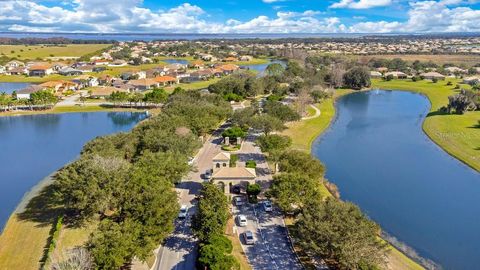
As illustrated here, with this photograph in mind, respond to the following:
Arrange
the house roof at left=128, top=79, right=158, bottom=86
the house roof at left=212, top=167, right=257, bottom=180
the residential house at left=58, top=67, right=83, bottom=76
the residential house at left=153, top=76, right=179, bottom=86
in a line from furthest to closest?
the residential house at left=58, top=67, right=83, bottom=76, the residential house at left=153, top=76, right=179, bottom=86, the house roof at left=128, top=79, right=158, bottom=86, the house roof at left=212, top=167, right=257, bottom=180

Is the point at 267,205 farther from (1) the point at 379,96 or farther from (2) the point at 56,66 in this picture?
(2) the point at 56,66

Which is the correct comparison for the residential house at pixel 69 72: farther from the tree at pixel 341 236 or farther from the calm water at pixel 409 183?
the tree at pixel 341 236

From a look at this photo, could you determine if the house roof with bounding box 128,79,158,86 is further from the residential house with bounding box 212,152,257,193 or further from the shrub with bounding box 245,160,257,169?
the residential house with bounding box 212,152,257,193

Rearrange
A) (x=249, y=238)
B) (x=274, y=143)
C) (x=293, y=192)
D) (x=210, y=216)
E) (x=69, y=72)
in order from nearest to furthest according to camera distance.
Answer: (x=210, y=216) → (x=249, y=238) → (x=293, y=192) → (x=274, y=143) → (x=69, y=72)

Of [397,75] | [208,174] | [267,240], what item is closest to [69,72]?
[208,174]

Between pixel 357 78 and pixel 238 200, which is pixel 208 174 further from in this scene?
pixel 357 78

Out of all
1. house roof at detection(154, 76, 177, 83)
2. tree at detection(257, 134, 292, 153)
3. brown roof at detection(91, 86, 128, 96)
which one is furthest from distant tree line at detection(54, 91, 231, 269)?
house roof at detection(154, 76, 177, 83)
